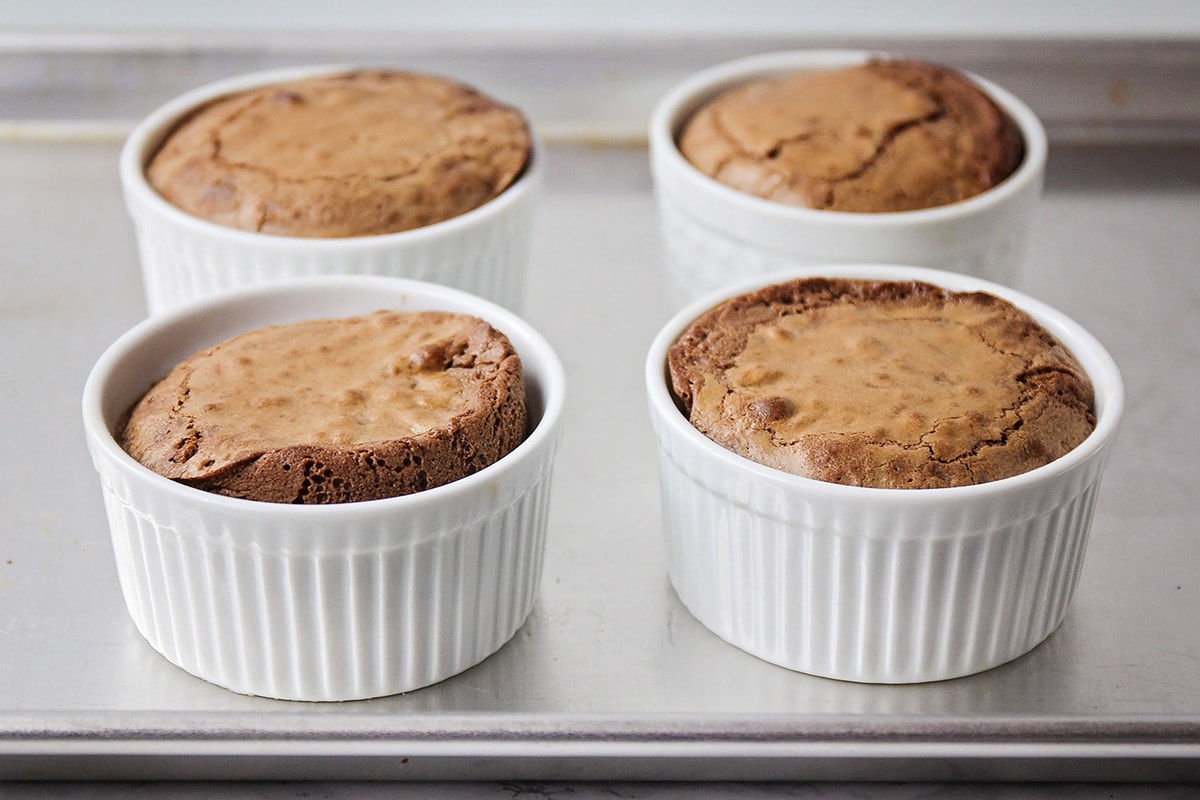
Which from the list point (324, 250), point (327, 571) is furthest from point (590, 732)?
point (324, 250)

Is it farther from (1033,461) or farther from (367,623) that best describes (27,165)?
(1033,461)

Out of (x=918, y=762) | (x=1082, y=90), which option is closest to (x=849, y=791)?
(x=918, y=762)

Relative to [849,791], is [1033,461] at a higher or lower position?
higher

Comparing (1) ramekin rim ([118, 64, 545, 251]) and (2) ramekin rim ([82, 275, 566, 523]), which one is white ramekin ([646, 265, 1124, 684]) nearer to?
(2) ramekin rim ([82, 275, 566, 523])

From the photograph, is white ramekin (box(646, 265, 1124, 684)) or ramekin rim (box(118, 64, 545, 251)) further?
ramekin rim (box(118, 64, 545, 251))

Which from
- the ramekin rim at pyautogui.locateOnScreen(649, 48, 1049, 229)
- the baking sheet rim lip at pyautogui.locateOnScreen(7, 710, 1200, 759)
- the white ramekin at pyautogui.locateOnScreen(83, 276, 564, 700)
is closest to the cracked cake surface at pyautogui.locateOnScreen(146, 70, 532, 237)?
the ramekin rim at pyautogui.locateOnScreen(649, 48, 1049, 229)

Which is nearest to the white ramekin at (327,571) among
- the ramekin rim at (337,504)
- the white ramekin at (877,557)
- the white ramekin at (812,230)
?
the ramekin rim at (337,504)
